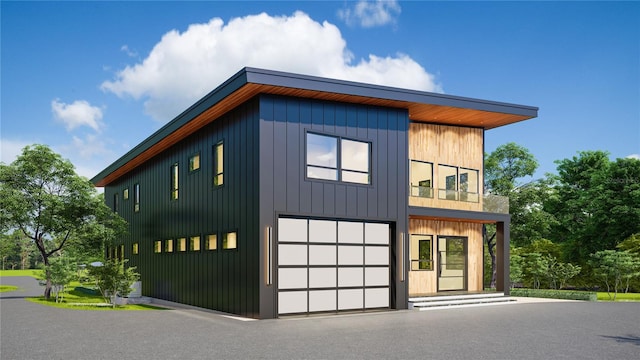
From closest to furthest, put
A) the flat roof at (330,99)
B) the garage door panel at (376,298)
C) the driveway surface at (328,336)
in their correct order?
1. the driveway surface at (328,336)
2. the flat roof at (330,99)
3. the garage door panel at (376,298)

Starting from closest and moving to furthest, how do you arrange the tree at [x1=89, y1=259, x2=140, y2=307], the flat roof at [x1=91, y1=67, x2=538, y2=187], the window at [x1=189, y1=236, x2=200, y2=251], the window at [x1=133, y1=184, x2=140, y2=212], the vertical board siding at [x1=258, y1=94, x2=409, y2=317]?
1. the flat roof at [x1=91, y1=67, x2=538, y2=187]
2. the vertical board siding at [x1=258, y1=94, x2=409, y2=317]
3. the tree at [x1=89, y1=259, x2=140, y2=307]
4. the window at [x1=189, y1=236, x2=200, y2=251]
5. the window at [x1=133, y1=184, x2=140, y2=212]

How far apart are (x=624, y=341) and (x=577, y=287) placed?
24768mm

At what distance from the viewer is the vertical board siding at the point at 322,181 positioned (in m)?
16.2

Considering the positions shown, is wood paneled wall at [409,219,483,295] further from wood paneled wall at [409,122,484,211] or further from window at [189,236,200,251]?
window at [189,236,200,251]

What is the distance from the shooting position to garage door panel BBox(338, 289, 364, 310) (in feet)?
57.5

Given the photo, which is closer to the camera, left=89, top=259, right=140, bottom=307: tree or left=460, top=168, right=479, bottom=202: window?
left=89, top=259, right=140, bottom=307: tree

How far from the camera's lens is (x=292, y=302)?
54.0ft

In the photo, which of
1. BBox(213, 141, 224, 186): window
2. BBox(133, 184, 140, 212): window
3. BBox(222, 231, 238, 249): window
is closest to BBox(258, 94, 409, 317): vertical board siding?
BBox(222, 231, 238, 249): window

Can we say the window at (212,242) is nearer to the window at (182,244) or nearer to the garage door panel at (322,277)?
the window at (182,244)

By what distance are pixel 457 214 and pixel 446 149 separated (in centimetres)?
277

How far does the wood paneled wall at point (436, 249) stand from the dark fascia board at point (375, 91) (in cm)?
477

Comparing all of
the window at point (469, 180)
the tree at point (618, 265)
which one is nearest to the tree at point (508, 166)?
the tree at point (618, 265)

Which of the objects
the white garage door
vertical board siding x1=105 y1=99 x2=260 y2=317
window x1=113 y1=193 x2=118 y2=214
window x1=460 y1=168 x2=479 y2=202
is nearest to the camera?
the white garage door

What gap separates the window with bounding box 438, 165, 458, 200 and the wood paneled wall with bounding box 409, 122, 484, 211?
0.14 metres
